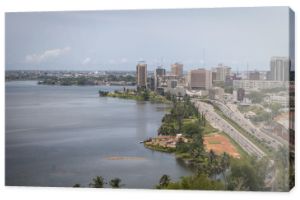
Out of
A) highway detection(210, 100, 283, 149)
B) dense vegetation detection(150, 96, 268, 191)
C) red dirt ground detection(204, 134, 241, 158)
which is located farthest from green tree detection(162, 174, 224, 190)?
highway detection(210, 100, 283, 149)

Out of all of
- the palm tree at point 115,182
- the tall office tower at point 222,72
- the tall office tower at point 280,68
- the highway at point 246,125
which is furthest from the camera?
the palm tree at point 115,182

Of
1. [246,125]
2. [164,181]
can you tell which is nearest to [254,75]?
[246,125]

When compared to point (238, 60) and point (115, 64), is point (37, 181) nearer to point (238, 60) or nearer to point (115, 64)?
point (115, 64)

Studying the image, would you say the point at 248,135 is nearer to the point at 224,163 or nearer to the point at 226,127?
the point at 226,127

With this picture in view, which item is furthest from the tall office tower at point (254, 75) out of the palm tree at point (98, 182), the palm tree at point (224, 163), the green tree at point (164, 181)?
the palm tree at point (98, 182)

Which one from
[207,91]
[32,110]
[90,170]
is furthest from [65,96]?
[207,91]

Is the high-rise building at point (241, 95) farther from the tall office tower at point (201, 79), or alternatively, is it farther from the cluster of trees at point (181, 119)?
the cluster of trees at point (181, 119)
